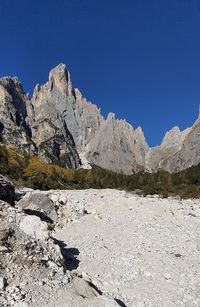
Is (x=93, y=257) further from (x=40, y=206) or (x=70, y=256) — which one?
(x=40, y=206)

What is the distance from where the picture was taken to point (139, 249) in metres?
23.7

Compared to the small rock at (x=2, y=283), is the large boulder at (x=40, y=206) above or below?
above

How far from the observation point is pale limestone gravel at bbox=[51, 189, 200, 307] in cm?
1861

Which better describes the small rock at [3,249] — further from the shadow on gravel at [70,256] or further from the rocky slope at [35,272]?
the shadow on gravel at [70,256]

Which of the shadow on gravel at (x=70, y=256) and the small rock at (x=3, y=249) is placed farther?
the shadow on gravel at (x=70, y=256)

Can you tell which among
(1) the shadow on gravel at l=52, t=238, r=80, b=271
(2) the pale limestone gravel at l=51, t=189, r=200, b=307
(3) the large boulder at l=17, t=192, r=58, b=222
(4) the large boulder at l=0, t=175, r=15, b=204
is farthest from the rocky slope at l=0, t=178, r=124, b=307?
(4) the large boulder at l=0, t=175, r=15, b=204

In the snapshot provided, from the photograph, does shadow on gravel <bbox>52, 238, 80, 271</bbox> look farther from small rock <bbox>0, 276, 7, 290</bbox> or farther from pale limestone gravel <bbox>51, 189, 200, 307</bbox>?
small rock <bbox>0, 276, 7, 290</bbox>

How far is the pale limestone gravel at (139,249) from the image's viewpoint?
18.6 meters

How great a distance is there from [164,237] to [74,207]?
7849mm

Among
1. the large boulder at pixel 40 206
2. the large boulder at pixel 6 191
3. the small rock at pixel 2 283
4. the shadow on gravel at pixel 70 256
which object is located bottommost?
the small rock at pixel 2 283

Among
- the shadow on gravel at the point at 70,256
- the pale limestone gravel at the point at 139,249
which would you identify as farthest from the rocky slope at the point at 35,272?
the pale limestone gravel at the point at 139,249

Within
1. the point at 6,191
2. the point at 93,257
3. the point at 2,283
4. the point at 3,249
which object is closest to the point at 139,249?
the point at 93,257

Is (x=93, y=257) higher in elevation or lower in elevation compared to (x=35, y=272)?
higher

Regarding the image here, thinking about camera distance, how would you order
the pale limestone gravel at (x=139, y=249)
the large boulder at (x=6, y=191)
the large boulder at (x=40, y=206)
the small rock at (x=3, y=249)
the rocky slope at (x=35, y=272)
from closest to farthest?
the rocky slope at (x=35, y=272) → the small rock at (x=3, y=249) → the pale limestone gravel at (x=139, y=249) → the large boulder at (x=40, y=206) → the large boulder at (x=6, y=191)
